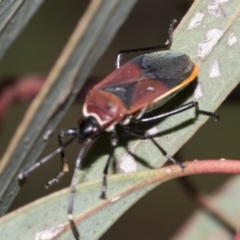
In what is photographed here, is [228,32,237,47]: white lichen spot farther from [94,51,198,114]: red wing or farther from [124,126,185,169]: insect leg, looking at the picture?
[124,126,185,169]: insect leg

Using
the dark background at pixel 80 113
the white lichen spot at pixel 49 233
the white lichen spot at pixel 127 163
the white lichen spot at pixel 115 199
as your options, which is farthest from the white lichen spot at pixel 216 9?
the dark background at pixel 80 113

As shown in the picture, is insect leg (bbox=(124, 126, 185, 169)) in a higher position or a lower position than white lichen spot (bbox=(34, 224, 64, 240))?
higher

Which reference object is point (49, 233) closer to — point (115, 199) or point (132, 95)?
point (115, 199)

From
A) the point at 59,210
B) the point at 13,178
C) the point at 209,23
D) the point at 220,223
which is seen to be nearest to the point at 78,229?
the point at 59,210

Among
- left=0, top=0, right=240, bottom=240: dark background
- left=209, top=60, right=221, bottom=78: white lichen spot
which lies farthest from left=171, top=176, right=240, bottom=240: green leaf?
left=0, top=0, right=240, bottom=240: dark background

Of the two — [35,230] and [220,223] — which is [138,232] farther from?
[35,230]

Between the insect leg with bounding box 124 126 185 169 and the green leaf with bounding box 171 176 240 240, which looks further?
the green leaf with bounding box 171 176 240 240

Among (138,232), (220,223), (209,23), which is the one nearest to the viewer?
(209,23)

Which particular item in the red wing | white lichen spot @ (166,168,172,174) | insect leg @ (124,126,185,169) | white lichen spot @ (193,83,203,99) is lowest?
insect leg @ (124,126,185,169)
